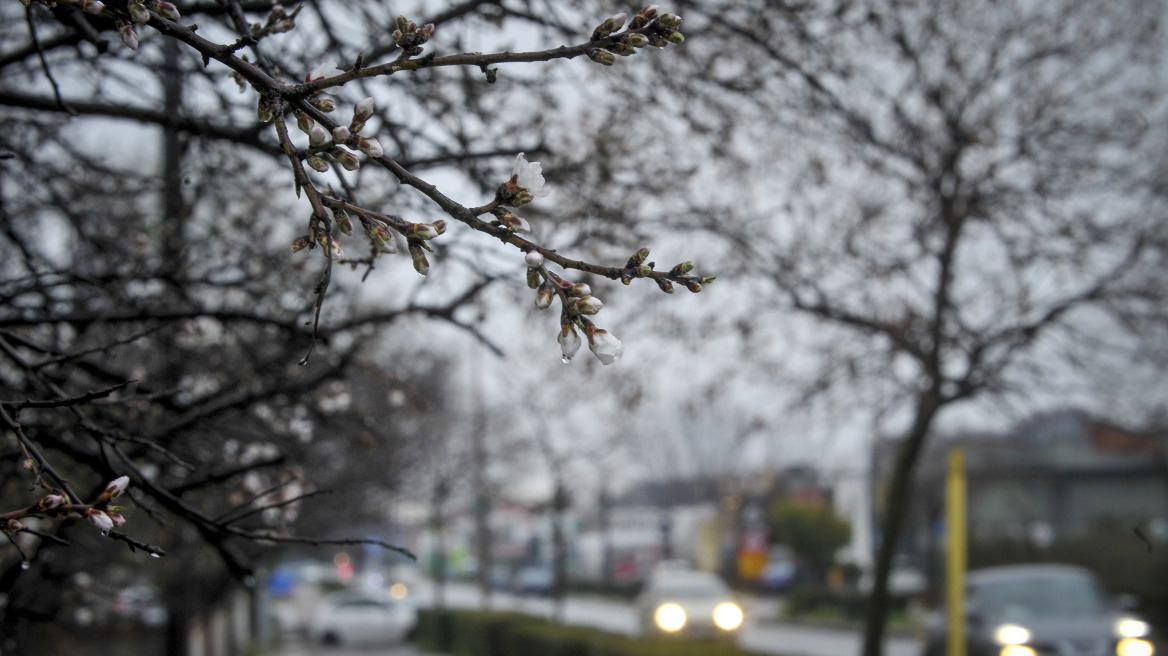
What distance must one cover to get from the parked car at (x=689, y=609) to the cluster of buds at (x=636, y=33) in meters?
17.0

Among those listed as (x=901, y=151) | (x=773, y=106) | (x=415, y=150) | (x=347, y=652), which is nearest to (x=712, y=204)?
(x=773, y=106)

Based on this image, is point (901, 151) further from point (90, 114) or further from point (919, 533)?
point (919, 533)

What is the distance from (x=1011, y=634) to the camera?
36.2 ft

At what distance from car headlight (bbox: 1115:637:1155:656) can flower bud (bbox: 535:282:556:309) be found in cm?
1020

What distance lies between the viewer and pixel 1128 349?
33.2 feet

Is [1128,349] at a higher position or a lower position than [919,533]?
lower

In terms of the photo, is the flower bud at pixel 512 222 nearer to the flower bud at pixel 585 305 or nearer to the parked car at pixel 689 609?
the flower bud at pixel 585 305

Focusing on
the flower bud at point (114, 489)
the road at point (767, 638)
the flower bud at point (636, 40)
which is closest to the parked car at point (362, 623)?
the road at point (767, 638)

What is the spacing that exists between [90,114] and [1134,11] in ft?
28.5

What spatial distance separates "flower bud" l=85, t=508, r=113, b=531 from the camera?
2629 mm

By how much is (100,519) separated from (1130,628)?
36.0ft

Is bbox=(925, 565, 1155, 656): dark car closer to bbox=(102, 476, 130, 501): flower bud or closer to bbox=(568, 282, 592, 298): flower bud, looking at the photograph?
bbox=(568, 282, 592, 298): flower bud

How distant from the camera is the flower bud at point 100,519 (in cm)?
263

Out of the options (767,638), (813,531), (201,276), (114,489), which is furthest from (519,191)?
(813,531)
